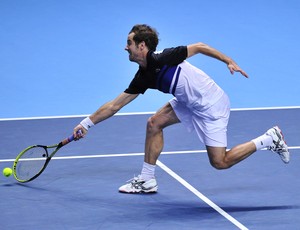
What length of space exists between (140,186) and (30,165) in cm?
118

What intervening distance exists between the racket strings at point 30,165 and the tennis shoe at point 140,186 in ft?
3.02

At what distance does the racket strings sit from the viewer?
1002 cm

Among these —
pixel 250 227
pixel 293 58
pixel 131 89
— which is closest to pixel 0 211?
pixel 131 89

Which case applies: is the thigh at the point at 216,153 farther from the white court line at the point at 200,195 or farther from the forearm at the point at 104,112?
the forearm at the point at 104,112

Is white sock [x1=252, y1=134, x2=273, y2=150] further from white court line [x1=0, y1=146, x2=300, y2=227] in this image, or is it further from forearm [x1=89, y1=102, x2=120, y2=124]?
forearm [x1=89, y1=102, x2=120, y2=124]

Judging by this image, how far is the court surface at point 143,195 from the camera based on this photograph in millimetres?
8594

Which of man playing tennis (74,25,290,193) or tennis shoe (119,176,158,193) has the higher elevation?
man playing tennis (74,25,290,193)

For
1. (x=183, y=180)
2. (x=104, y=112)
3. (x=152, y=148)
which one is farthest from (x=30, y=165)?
(x=183, y=180)

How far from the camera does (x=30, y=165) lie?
1005 cm

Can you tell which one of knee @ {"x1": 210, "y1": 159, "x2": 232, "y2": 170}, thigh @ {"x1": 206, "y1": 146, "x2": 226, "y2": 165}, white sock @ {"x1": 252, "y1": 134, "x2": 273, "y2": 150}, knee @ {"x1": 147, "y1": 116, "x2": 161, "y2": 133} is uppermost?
knee @ {"x1": 147, "y1": 116, "x2": 161, "y2": 133}

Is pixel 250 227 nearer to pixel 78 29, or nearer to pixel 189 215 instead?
pixel 189 215

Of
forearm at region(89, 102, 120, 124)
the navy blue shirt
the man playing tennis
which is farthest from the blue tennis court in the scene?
the navy blue shirt

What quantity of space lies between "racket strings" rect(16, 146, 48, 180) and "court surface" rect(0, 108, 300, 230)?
11cm

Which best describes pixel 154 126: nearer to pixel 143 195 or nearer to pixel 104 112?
pixel 104 112
